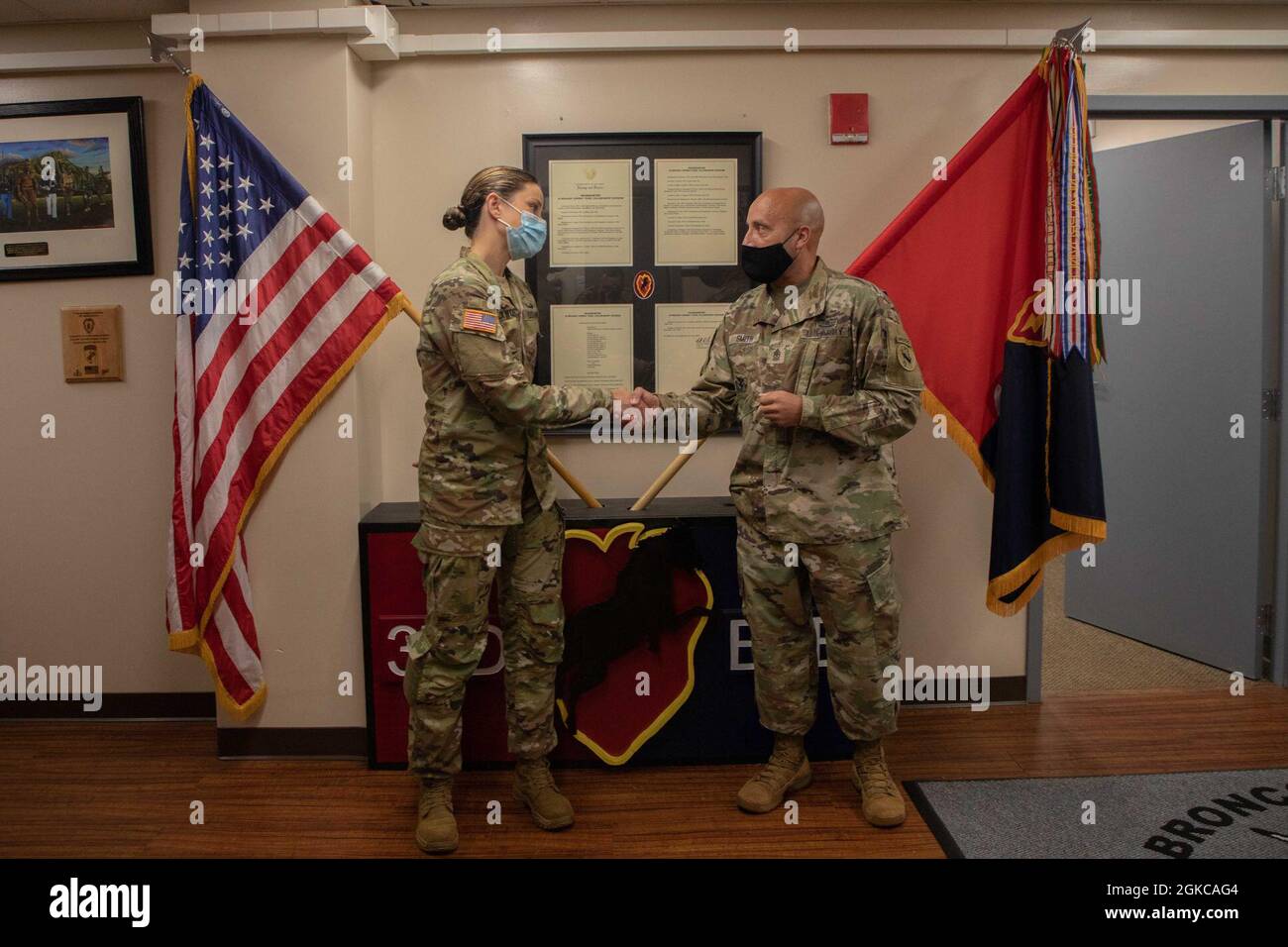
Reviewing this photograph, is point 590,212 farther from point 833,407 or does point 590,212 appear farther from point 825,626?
point 825,626

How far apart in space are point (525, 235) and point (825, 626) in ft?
4.52

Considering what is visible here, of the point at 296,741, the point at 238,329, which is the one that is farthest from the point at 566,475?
the point at 296,741

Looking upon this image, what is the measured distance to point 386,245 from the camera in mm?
3158

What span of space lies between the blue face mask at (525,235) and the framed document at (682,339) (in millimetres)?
706

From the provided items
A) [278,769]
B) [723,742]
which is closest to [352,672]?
[278,769]

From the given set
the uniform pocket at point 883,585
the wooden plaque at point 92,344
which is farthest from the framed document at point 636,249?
the wooden plaque at point 92,344

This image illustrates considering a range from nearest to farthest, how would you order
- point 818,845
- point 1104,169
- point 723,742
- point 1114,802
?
point 818,845
point 1114,802
point 723,742
point 1104,169

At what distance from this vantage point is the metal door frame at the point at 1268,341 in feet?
10.5

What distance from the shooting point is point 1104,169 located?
4.10 m

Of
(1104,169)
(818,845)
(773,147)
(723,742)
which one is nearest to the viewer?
(818,845)

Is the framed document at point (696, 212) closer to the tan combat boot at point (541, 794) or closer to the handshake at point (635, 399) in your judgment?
the handshake at point (635, 399)

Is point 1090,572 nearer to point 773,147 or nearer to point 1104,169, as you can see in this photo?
point 1104,169

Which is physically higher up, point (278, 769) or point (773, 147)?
point (773, 147)

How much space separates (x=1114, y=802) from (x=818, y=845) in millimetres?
909
